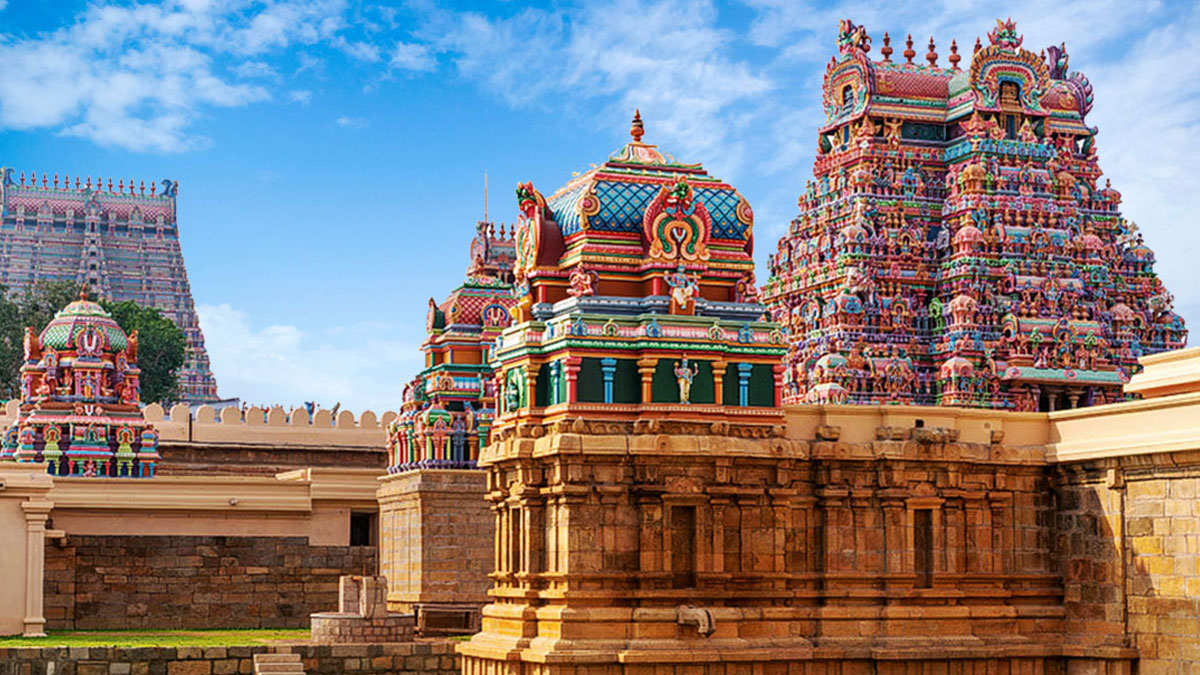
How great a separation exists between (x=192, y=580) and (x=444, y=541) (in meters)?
6.12

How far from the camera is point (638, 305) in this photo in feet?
82.7

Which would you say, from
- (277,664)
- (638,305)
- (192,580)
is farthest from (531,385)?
(192,580)

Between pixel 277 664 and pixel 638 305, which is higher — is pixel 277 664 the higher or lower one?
the lower one

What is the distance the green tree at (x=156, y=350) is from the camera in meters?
71.2

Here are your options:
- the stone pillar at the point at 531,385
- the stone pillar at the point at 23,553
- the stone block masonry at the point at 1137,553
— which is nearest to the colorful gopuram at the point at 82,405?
the stone pillar at the point at 23,553

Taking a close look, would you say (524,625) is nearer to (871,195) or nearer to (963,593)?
(963,593)

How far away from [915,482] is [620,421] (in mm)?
4091

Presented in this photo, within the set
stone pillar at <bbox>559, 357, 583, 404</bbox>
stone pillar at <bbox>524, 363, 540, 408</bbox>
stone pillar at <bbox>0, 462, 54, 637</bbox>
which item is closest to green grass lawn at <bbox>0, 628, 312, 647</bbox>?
stone pillar at <bbox>0, 462, 54, 637</bbox>

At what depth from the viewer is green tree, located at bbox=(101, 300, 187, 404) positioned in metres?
71.2

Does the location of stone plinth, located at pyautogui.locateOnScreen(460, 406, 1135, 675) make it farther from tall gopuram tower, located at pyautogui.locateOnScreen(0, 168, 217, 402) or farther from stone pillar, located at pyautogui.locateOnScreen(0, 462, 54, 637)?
tall gopuram tower, located at pyautogui.locateOnScreen(0, 168, 217, 402)

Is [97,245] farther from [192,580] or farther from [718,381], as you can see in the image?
[718,381]

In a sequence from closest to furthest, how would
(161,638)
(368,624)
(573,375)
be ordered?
(573,375) → (368,624) → (161,638)

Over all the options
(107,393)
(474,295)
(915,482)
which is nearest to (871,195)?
(474,295)

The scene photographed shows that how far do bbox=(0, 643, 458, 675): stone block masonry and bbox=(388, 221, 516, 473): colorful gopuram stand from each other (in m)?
6.75
